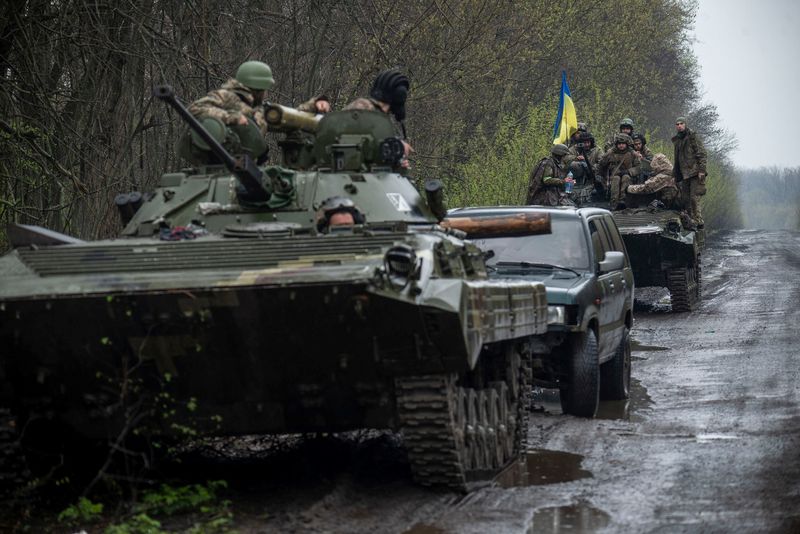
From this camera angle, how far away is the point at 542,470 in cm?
931

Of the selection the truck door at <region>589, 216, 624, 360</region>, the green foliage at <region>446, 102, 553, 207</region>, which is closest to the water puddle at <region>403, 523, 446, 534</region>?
the truck door at <region>589, 216, 624, 360</region>

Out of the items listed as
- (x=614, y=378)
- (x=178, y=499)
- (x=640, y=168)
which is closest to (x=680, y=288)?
(x=640, y=168)

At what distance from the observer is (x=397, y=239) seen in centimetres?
823

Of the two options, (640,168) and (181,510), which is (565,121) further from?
(181,510)

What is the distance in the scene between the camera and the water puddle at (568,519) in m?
7.36

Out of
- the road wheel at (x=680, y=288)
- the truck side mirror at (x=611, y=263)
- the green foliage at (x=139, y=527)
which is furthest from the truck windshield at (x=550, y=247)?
the road wheel at (x=680, y=288)

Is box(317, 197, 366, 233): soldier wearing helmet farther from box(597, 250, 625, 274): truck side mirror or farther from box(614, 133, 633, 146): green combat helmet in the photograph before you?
box(614, 133, 633, 146): green combat helmet

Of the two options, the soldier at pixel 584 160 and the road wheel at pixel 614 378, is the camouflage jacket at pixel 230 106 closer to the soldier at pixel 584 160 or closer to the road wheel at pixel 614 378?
the road wheel at pixel 614 378

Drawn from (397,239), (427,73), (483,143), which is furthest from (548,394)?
(483,143)

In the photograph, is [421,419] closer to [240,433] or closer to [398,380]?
[398,380]

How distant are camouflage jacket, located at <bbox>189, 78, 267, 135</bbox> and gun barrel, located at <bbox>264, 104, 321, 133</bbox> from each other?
127mm

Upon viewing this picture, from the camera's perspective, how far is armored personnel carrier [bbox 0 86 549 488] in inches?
293

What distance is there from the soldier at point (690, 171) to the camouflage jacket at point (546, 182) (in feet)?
10.9

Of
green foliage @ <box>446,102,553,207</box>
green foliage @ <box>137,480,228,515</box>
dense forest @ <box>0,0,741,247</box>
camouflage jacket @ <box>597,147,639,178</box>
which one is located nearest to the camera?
green foliage @ <box>137,480,228,515</box>
